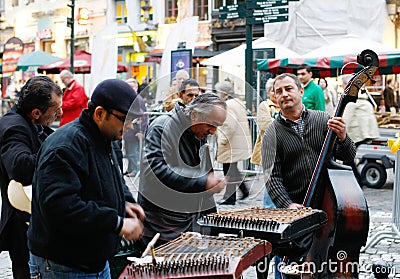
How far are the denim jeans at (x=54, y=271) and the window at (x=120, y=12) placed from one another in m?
26.3

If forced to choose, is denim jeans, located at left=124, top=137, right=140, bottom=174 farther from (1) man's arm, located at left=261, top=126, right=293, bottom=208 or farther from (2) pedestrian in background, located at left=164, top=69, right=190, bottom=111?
(1) man's arm, located at left=261, top=126, right=293, bottom=208

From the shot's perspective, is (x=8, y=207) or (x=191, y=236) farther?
(x=8, y=207)

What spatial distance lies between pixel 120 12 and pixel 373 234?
77.7ft

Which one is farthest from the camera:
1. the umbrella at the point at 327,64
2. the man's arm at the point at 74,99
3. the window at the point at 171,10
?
the window at the point at 171,10

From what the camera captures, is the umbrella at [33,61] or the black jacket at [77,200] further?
the umbrella at [33,61]

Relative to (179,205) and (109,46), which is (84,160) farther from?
(109,46)

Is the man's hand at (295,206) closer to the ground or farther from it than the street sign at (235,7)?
closer to the ground

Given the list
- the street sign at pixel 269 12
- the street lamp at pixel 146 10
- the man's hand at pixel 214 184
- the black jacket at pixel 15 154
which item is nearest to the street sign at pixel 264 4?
the street sign at pixel 269 12

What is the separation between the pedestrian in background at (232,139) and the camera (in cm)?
384

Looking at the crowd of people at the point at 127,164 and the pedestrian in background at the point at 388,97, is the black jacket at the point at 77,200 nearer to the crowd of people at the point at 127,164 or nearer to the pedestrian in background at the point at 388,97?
the crowd of people at the point at 127,164

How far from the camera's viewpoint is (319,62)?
11.8 metres

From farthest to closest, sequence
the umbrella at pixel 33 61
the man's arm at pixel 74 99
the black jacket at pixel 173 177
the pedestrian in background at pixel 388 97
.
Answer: the umbrella at pixel 33 61
the pedestrian in background at pixel 388 97
the man's arm at pixel 74 99
the black jacket at pixel 173 177

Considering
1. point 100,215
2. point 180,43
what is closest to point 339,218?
point 100,215

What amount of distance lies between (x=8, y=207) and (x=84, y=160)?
126cm
